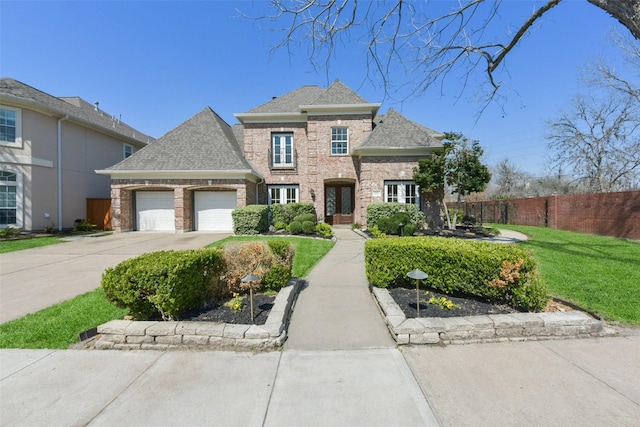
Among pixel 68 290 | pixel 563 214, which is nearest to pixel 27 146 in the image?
pixel 68 290

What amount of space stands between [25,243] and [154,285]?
13.1 meters

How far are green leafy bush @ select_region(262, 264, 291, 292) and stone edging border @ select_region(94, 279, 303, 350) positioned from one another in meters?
1.61

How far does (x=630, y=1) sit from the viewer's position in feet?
10.9

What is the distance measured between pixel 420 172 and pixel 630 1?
37.3ft

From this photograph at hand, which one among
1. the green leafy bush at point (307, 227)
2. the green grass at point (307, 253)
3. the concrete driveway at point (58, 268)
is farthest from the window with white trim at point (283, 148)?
the concrete driveway at point (58, 268)

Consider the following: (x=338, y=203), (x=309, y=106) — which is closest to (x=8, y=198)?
(x=309, y=106)

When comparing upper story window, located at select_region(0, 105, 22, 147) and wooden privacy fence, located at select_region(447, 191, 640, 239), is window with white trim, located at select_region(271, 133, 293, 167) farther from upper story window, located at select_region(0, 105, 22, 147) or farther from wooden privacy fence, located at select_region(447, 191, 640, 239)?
wooden privacy fence, located at select_region(447, 191, 640, 239)

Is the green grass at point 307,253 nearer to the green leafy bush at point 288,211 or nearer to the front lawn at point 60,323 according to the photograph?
the front lawn at point 60,323

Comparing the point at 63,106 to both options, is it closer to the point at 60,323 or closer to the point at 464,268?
the point at 60,323

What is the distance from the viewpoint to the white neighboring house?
13.5 metres

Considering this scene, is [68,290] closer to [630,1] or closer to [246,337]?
[246,337]

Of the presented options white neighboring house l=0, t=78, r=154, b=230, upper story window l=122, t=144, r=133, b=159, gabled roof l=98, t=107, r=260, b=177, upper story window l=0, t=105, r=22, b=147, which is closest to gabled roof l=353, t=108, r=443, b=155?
gabled roof l=98, t=107, r=260, b=177

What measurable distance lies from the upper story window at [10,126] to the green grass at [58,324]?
581 inches

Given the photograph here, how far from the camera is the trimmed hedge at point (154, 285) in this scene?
3742 mm
